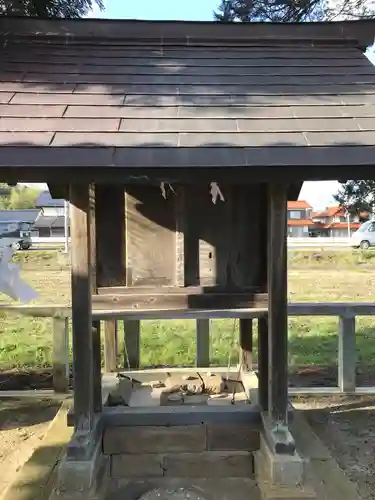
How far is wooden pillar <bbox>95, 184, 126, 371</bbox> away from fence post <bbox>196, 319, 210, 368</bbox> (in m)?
1.64

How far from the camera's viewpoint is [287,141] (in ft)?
7.44

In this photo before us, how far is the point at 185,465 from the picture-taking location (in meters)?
2.97

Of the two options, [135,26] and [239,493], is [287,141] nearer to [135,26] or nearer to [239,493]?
[135,26]

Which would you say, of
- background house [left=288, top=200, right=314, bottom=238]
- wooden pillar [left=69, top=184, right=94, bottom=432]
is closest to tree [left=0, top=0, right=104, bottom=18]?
wooden pillar [left=69, top=184, right=94, bottom=432]

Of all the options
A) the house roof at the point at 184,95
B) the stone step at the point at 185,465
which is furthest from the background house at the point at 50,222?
the stone step at the point at 185,465

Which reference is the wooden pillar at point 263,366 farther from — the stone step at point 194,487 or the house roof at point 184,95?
the house roof at point 184,95

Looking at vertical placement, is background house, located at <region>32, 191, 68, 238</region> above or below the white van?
above

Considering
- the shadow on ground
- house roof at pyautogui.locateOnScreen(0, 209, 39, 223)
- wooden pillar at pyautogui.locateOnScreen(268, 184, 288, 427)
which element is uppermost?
house roof at pyautogui.locateOnScreen(0, 209, 39, 223)

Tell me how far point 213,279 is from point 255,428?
954 millimetres

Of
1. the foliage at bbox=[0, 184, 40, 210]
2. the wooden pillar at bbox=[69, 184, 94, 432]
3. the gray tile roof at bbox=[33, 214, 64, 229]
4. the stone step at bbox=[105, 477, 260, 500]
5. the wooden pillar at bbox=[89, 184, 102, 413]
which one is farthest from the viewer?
the gray tile roof at bbox=[33, 214, 64, 229]

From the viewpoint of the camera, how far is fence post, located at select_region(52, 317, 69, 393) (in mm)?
4219

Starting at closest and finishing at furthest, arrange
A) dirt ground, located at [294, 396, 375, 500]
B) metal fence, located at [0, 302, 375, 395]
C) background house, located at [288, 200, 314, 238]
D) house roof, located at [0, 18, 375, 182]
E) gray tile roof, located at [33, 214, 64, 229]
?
house roof, located at [0, 18, 375, 182]
dirt ground, located at [294, 396, 375, 500]
metal fence, located at [0, 302, 375, 395]
gray tile roof, located at [33, 214, 64, 229]
background house, located at [288, 200, 314, 238]

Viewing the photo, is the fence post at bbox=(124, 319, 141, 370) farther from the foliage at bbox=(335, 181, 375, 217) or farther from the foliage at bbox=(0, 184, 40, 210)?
the foliage at bbox=(335, 181, 375, 217)

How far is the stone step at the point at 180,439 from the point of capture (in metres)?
2.98
